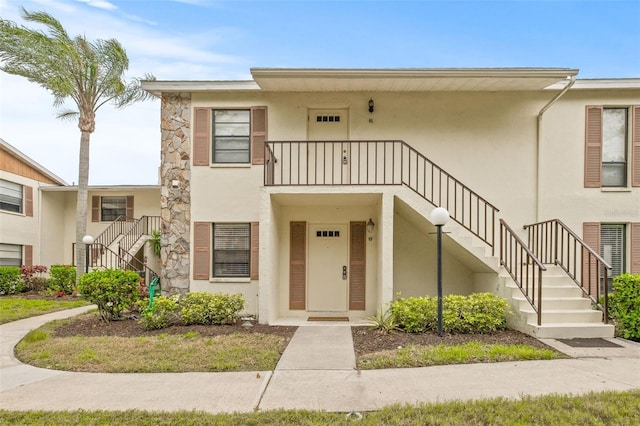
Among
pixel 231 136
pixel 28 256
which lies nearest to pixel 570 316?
pixel 231 136

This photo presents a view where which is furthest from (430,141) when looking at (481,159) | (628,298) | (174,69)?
(174,69)

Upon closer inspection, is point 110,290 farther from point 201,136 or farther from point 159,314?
point 201,136

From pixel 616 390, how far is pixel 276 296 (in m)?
6.37

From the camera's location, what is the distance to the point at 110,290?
818 centimetres

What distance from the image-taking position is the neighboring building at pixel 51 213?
15.9 m

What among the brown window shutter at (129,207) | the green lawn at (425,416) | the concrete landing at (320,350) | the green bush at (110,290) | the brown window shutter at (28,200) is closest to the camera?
the green lawn at (425,416)

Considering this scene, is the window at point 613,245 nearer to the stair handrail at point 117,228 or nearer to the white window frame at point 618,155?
the white window frame at point 618,155

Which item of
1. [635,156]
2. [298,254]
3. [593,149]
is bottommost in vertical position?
[298,254]

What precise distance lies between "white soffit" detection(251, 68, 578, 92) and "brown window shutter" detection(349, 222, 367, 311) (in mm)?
3309

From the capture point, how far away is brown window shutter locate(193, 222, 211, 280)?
9.39 metres

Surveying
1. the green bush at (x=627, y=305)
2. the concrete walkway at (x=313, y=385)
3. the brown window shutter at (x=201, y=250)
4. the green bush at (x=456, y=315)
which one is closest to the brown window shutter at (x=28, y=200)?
the brown window shutter at (x=201, y=250)

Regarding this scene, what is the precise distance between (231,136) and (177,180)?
166 cm

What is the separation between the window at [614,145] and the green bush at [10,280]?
63.3ft

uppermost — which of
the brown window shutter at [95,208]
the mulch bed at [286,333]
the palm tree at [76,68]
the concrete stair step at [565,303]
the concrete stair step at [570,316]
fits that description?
the palm tree at [76,68]
